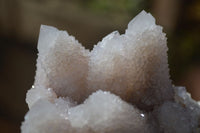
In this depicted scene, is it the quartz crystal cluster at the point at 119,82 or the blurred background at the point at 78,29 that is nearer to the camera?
the quartz crystal cluster at the point at 119,82

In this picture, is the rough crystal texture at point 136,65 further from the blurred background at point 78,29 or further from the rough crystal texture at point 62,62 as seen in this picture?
the blurred background at point 78,29

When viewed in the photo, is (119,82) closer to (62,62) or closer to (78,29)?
A: (62,62)

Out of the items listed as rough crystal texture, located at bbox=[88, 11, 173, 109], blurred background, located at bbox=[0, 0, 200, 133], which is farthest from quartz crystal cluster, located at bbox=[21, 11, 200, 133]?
blurred background, located at bbox=[0, 0, 200, 133]

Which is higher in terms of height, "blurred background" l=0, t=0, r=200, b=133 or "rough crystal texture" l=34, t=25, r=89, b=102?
"blurred background" l=0, t=0, r=200, b=133

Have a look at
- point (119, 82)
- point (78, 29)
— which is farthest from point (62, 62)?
point (78, 29)

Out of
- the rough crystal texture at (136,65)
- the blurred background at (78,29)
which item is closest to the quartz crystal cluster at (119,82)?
the rough crystal texture at (136,65)

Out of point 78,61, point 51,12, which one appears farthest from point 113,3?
point 78,61

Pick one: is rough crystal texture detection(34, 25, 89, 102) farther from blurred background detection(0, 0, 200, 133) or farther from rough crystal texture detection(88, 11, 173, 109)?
blurred background detection(0, 0, 200, 133)
